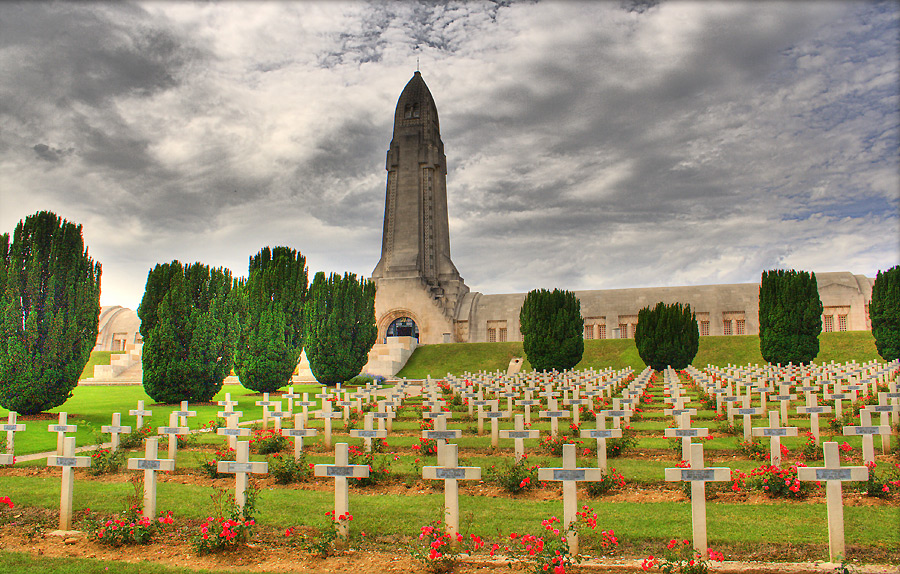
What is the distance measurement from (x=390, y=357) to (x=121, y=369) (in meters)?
14.9

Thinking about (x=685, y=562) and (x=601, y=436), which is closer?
(x=685, y=562)

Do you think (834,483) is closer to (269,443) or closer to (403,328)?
(269,443)

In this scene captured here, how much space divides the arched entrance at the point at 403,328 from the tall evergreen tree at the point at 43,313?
28477 mm

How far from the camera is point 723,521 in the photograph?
6.04m

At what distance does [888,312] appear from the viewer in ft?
77.2

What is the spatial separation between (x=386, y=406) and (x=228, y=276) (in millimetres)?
9929

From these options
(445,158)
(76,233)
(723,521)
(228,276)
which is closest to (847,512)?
(723,521)

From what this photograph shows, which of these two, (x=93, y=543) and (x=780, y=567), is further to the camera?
(x=93, y=543)

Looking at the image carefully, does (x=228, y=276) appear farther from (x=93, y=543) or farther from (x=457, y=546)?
(x=457, y=546)

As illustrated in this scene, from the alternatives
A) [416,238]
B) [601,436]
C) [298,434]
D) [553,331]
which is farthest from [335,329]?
[601,436]

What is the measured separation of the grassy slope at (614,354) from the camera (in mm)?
30009

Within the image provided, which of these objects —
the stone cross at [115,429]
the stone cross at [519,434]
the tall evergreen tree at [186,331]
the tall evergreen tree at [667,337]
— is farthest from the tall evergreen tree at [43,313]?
the tall evergreen tree at [667,337]

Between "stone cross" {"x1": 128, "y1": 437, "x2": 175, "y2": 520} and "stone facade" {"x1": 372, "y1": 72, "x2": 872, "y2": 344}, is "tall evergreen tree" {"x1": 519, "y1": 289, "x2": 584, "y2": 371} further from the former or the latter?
"stone cross" {"x1": 128, "y1": 437, "x2": 175, "y2": 520}

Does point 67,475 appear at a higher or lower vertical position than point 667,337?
lower
